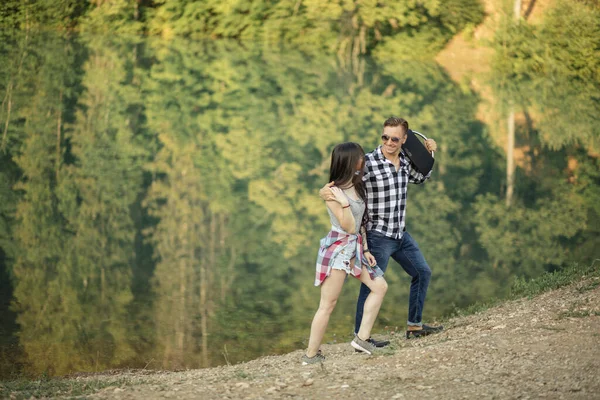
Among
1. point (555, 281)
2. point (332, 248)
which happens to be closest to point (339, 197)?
point (332, 248)

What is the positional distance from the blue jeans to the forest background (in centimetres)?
130

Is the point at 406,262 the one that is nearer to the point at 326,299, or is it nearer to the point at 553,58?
the point at 326,299

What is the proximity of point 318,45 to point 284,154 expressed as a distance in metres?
16.9

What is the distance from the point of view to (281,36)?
31406 millimetres

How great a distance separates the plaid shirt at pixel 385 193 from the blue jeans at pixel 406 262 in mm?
66

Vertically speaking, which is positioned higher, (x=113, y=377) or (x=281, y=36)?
(x=281, y=36)

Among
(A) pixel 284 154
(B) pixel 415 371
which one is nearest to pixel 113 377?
(B) pixel 415 371

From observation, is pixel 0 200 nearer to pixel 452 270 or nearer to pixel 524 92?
pixel 452 270

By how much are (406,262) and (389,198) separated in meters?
0.53

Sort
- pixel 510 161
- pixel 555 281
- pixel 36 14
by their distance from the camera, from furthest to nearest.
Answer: pixel 36 14 < pixel 510 161 < pixel 555 281

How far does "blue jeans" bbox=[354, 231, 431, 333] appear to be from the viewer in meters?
5.78

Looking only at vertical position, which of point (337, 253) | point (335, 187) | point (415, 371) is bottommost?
point (415, 371)

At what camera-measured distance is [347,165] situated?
5.24 metres

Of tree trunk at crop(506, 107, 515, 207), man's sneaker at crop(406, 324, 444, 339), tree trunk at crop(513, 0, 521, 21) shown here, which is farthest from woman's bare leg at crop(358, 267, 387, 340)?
tree trunk at crop(513, 0, 521, 21)
